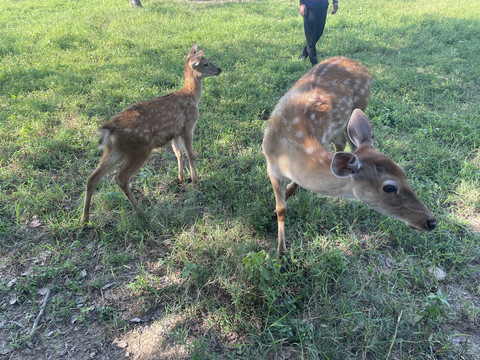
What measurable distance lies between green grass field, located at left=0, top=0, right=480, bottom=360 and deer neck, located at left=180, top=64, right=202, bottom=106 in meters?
0.55

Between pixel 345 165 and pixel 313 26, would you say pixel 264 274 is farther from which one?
pixel 313 26

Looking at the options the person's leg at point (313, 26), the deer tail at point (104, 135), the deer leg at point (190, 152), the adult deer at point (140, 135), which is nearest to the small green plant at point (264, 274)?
the adult deer at point (140, 135)

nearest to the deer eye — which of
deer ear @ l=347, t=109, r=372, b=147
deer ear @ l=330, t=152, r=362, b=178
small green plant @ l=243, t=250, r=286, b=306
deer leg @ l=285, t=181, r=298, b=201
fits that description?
deer ear @ l=330, t=152, r=362, b=178

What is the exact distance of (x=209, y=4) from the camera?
12438 mm

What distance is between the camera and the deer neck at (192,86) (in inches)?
176

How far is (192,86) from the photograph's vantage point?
4.59 meters

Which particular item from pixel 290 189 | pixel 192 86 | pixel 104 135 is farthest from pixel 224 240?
pixel 192 86

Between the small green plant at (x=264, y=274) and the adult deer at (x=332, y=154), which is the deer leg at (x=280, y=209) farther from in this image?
the small green plant at (x=264, y=274)

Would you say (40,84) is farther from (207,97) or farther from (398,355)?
(398,355)

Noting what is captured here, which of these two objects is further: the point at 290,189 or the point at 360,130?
the point at 290,189

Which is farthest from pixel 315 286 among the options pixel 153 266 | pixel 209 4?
pixel 209 4

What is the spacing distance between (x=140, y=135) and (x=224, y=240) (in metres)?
1.36

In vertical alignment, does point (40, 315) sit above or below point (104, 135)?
below

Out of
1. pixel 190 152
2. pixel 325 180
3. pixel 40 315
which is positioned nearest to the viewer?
pixel 325 180
